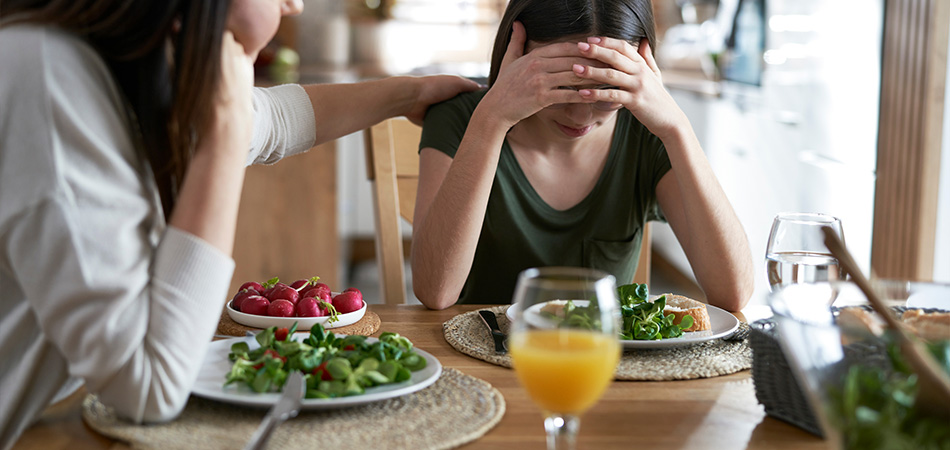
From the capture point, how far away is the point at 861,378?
1.81ft

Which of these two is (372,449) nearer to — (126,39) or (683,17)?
(126,39)

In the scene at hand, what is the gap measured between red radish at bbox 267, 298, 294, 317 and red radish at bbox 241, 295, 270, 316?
0.01 m

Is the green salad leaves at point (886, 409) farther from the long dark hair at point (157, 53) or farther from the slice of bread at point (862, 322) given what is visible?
the long dark hair at point (157, 53)

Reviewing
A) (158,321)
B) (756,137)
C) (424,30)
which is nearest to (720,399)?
(158,321)

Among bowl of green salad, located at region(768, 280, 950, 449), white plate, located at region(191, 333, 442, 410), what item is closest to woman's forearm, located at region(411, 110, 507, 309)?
white plate, located at region(191, 333, 442, 410)

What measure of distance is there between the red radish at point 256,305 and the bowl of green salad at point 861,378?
60cm

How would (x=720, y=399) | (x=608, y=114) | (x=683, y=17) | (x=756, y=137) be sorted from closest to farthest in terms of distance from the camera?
(x=720, y=399), (x=608, y=114), (x=756, y=137), (x=683, y=17)

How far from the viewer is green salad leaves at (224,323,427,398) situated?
28.9 inches

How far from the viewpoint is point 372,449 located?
66cm

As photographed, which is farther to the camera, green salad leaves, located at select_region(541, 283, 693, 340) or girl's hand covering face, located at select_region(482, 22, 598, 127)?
girl's hand covering face, located at select_region(482, 22, 598, 127)

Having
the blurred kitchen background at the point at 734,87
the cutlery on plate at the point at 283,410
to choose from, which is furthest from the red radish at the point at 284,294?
the blurred kitchen background at the point at 734,87

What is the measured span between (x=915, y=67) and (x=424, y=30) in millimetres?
3627

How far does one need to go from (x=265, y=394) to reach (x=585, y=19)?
0.77 m

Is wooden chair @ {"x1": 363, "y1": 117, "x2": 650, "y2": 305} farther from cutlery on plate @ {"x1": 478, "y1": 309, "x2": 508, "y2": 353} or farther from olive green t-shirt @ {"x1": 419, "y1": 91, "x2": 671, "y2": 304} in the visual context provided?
cutlery on plate @ {"x1": 478, "y1": 309, "x2": 508, "y2": 353}
